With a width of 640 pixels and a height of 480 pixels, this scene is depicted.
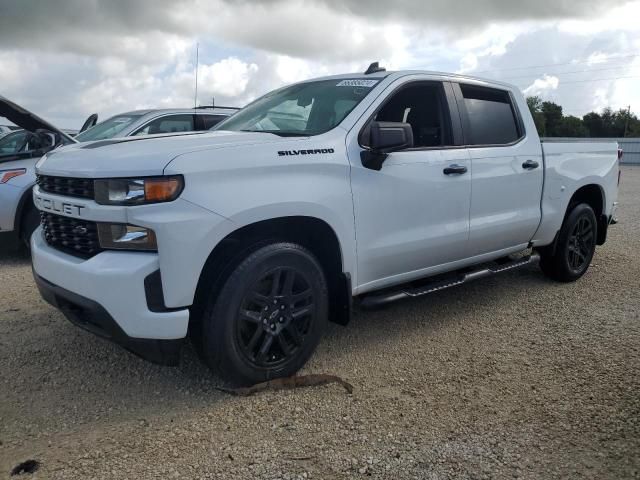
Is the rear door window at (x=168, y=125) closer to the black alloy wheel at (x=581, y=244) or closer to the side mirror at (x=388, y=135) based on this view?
A: the side mirror at (x=388, y=135)

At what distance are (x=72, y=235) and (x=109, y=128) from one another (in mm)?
4775

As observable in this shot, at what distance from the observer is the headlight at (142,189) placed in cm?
279

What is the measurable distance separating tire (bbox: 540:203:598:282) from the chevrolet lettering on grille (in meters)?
4.38

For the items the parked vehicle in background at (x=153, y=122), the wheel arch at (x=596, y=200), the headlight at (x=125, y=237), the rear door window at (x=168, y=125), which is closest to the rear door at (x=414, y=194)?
the headlight at (x=125, y=237)

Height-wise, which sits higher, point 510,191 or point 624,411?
point 510,191

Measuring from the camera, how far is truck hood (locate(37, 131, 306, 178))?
2814mm

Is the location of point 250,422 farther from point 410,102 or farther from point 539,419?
point 410,102

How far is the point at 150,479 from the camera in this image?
249 cm

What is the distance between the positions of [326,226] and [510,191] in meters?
2.00

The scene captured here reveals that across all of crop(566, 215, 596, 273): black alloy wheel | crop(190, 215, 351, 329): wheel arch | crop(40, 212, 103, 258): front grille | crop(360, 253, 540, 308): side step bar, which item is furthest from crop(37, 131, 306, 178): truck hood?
crop(566, 215, 596, 273): black alloy wheel

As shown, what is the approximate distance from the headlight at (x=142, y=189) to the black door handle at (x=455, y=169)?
6.74ft

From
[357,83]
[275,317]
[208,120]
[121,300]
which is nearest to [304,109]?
[357,83]

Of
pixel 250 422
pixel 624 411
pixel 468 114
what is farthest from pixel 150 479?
pixel 468 114

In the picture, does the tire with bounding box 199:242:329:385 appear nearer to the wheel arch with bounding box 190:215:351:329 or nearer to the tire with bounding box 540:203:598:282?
the wheel arch with bounding box 190:215:351:329
